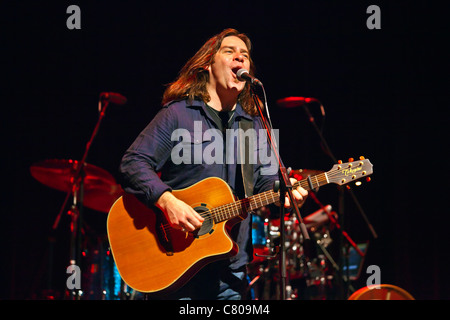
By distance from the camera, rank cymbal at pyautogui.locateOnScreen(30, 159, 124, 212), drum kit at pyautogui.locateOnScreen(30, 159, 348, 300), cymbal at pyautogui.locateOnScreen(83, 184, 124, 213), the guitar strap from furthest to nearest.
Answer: cymbal at pyautogui.locateOnScreen(83, 184, 124, 213) < drum kit at pyautogui.locateOnScreen(30, 159, 348, 300) < cymbal at pyautogui.locateOnScreen(30, 159, 124, 212) < the guitar strap

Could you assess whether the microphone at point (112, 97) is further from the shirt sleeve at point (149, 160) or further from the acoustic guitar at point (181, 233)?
the acoustic guitar at point (181, 233)

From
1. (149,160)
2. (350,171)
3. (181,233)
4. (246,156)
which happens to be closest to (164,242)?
(181,233)

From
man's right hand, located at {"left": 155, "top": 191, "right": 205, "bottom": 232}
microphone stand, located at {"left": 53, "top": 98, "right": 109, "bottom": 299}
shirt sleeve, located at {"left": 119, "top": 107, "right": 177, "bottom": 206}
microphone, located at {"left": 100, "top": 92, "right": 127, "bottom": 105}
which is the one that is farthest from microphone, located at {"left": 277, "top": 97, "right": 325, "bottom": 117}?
man's right hand, located at {"left": 155, "top": 191, "right": 205, "bottom": 232}

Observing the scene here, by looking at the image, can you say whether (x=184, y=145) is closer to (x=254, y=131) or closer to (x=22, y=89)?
(x=254, y=131)

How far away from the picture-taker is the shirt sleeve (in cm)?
288

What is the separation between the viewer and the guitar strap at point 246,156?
125 inches

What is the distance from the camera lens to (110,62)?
6.18m

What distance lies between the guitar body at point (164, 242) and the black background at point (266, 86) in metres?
3.33

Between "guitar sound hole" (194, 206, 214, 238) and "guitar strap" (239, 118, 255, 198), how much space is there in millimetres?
306

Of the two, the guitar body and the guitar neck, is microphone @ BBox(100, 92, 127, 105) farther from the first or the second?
the guitar neck

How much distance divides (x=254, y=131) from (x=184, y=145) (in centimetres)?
56

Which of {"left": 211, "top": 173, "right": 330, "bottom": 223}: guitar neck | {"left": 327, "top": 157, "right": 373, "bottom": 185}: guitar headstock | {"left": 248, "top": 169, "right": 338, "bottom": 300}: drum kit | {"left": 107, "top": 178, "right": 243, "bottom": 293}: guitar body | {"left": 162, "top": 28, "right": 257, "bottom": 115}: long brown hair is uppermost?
{"left": 162, "top": 28, "right": 257, "bottom": 115}: long brown hair

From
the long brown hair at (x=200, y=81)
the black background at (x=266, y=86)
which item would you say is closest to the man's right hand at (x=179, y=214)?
the long brown hair at (x=200, y=81)
